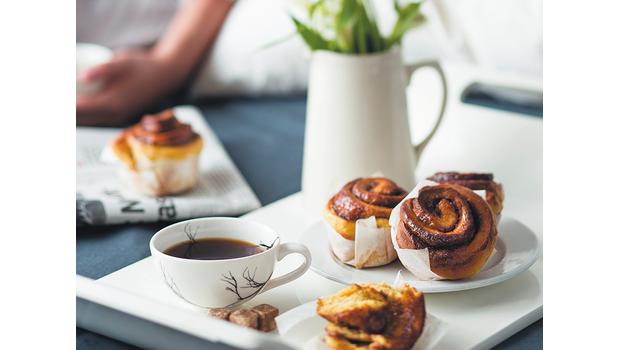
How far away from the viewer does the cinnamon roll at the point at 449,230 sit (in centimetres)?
71

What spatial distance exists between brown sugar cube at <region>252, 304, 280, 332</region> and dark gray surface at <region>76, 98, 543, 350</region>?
0.36 ft

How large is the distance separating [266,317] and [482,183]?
1.02 ft

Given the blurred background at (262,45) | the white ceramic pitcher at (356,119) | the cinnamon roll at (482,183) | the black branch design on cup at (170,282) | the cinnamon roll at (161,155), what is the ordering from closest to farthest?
the black branch design on cup at (170,282)
the cinnamon roll at (482,183)
the white ceramic pitcher at (356,119)
the cinnamon roll at (161,155)
the blurred background at (262,45)

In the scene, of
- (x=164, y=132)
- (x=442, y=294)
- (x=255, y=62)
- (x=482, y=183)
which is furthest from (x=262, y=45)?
(x=442, y=294)

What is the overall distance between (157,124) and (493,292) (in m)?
0.53

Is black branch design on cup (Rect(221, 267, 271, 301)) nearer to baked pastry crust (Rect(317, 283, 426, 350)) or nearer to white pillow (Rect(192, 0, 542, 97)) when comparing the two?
baked pastry crust (Rect(317, 283, 426, 350))

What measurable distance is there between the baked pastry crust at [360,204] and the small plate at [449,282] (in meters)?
0.04

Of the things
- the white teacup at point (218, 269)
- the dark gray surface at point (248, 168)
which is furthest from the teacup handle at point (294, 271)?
the dark gray surface at point (248, 168)

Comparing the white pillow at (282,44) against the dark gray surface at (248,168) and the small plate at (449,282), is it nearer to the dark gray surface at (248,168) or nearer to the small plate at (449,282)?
the dark gray surface at (248,168)

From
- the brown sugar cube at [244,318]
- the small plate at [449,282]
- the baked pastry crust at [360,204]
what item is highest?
the baked pastry crust at [360,204]

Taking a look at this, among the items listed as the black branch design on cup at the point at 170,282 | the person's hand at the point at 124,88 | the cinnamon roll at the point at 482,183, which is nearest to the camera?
the black branch design on cup at the point at 170,282

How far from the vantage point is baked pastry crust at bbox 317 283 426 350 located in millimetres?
595

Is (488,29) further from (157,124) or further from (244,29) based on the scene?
(157,124)

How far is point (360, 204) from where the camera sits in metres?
0.78
